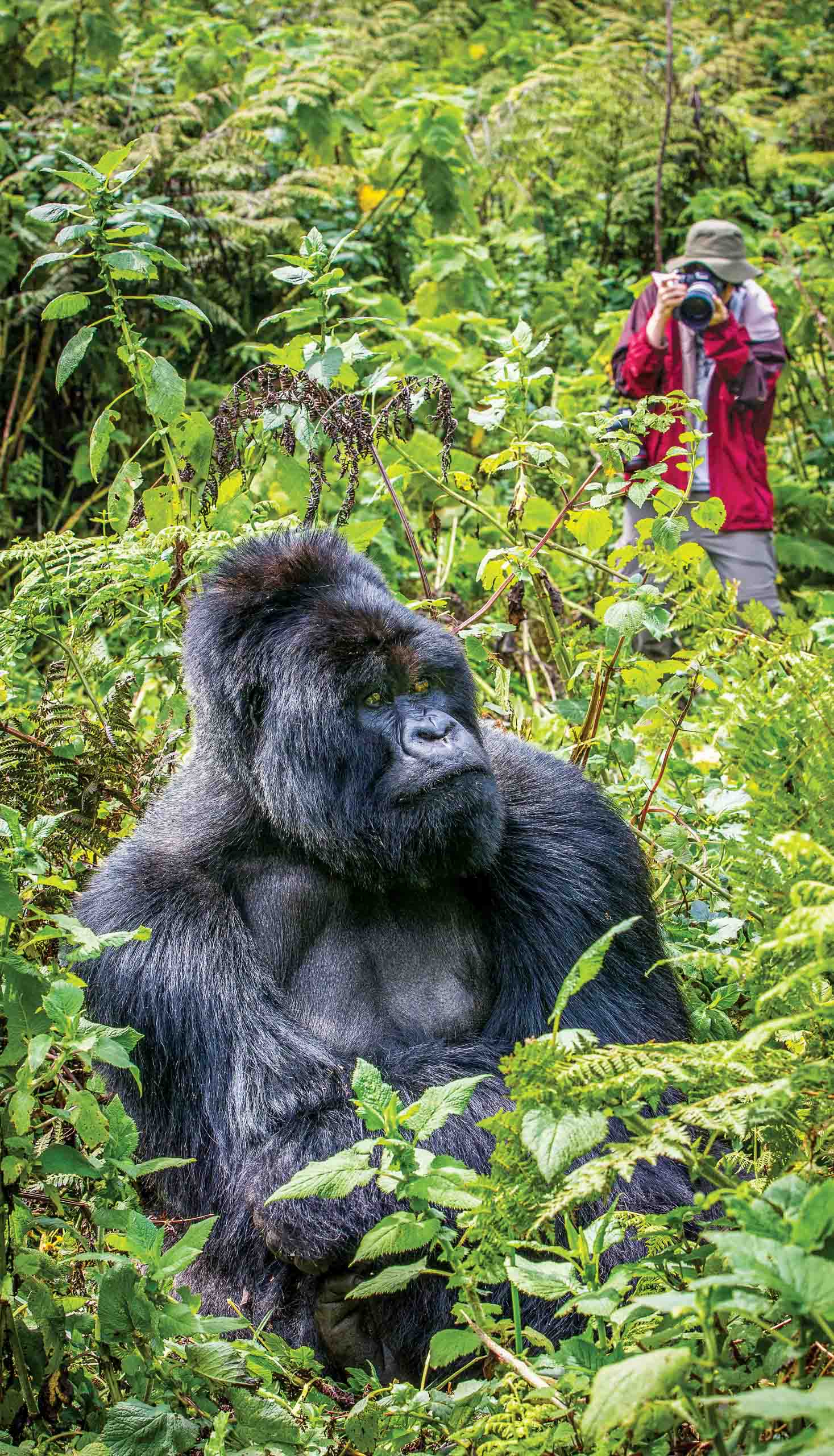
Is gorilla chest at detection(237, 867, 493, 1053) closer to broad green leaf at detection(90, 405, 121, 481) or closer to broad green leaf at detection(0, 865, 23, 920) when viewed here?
broad green leaf at detection(0, 865, 23, 920)

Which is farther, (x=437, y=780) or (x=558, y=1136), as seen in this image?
(x=437, y=780)

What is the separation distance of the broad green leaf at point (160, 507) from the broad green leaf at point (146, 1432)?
207cm

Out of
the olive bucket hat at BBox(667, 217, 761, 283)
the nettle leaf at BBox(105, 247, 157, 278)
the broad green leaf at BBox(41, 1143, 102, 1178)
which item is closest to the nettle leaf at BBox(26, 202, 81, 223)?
the nettle leaf at BBox(105, 247, 157, 278)

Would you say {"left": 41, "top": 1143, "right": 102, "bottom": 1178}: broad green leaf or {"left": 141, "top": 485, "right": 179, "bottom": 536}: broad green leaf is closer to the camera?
{"left": 41, "top": 1143, "right": 102, "bottom": 1178}: broad green leaf

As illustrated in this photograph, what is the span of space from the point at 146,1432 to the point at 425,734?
42.1 inches

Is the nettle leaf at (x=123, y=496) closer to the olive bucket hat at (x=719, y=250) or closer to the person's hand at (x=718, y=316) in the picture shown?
the person's hand at (x=718, y=316)

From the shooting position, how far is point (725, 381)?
19.6ft

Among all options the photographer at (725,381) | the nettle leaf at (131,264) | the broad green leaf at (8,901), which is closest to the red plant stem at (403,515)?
the nettle leaf at (131,264)

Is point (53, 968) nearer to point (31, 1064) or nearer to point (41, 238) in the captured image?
point (31, 1064)

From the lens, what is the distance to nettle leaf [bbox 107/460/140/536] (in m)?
3.22

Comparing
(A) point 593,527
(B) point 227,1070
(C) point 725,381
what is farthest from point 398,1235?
(C) point 725,381

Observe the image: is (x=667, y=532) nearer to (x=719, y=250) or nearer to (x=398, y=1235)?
(x=398, y=1235)

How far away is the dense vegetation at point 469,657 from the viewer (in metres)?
1.30

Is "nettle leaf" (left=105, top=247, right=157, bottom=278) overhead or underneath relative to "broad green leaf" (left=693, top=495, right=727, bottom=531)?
overhead
